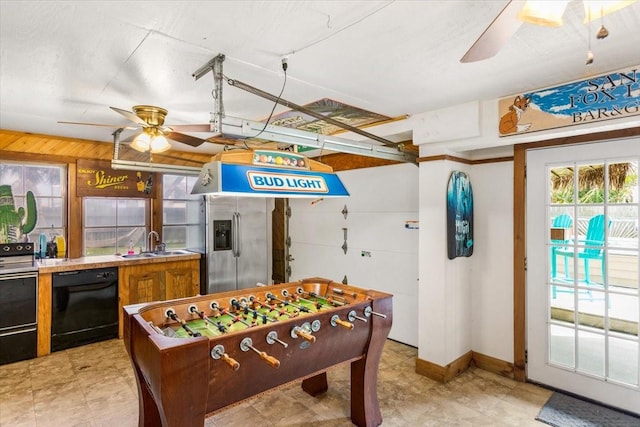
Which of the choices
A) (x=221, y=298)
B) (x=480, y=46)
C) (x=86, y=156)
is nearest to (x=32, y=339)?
(x=86, y=156)

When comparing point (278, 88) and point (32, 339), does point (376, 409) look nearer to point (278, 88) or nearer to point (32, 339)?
point (278, 88)

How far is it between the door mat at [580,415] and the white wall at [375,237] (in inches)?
59.3

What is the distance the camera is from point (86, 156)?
4555 millimetres

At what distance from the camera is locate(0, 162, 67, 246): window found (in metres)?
4.14

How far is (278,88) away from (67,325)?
3.66 m

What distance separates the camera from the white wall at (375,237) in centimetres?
414

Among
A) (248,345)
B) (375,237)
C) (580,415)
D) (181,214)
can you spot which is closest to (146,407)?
(248,345)

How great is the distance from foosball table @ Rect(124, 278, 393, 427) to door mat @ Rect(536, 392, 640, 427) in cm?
133

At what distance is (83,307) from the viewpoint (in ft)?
13.4

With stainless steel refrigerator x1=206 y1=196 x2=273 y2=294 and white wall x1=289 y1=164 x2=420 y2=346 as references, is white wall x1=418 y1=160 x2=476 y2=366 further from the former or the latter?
stainless steel refrigerator x1=206 y1=196 x2=273 y2=294

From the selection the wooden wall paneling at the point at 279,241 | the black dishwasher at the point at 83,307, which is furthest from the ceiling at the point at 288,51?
the wooden wall paneling at the point at 279,241

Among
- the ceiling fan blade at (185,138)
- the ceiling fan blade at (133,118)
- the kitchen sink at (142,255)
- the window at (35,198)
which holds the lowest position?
the kitchen sink at (142,255)

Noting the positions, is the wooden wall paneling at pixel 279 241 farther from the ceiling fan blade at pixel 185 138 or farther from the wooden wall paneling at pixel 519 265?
the wooden wall paneling at pixel 519 265

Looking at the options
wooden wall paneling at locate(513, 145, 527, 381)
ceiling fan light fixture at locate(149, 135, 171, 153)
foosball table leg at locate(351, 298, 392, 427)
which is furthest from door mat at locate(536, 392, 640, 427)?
ceiling fan light fixture at locate(149, 135, 171, 153)
